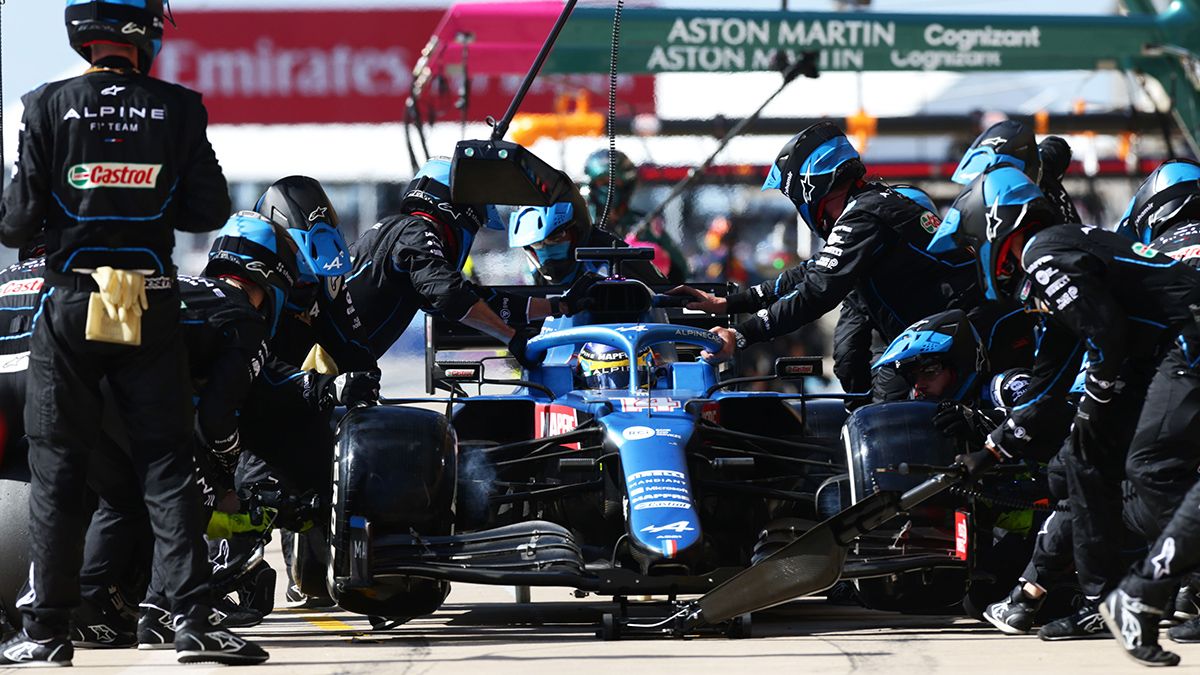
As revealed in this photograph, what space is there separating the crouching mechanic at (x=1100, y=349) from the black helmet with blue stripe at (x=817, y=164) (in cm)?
219

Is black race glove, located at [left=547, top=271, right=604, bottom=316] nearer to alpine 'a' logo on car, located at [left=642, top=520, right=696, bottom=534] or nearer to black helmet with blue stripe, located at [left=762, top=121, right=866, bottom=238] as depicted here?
black helmet with blue stripe, located at [left=762, top=121, right=866, bottom=238]

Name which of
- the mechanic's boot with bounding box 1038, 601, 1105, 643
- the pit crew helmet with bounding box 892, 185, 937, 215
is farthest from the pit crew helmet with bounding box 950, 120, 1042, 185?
the mechanic's boot with bounding box 1038, 601, 1105, 643

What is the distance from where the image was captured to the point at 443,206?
387 inches

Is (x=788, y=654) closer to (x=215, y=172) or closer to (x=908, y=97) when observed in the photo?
(x=215, y=172)

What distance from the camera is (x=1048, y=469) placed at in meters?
7.42

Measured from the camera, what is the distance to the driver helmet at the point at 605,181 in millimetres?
14297

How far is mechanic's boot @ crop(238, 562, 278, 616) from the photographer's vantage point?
8156 mm

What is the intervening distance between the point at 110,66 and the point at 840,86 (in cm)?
1809

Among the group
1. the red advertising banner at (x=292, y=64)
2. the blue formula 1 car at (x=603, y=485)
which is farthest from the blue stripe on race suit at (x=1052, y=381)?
the red advertising banner at (x=292, y=64)

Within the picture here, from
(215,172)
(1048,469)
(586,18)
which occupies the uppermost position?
(586,18)

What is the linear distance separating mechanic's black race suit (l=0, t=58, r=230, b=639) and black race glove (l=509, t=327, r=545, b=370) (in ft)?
8.30

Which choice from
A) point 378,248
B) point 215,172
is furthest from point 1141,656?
point 378,248

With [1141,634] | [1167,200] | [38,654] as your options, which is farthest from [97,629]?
[1167,200]

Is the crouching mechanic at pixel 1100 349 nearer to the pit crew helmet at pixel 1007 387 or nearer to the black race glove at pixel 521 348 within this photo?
the pit crew helmet at pixel 1007 387
